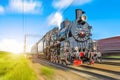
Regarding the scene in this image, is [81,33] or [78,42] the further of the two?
[81,33]

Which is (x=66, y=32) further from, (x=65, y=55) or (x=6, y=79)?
(x=6, y=79)

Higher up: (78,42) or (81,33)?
(81,33)

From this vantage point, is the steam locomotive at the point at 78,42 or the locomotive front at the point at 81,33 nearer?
the steam locomotive at the point at 78,42

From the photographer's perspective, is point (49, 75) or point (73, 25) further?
Result: point (73, 25)

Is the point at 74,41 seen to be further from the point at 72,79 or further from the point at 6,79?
the point at 6,79

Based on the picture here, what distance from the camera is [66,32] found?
840 inches

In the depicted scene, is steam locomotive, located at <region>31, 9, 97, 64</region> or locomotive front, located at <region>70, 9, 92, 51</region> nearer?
steam locomotive, located at <region>31, 9, 97, 64</region>

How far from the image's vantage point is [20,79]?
4945 millimetres

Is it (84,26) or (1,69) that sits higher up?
(84,26)

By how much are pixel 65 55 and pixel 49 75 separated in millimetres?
9980

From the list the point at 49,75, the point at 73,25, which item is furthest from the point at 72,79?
the point at 73,25

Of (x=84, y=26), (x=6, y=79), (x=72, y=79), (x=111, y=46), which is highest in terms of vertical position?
(x=84, y=26)

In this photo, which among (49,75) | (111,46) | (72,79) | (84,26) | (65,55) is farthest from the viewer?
(111,46)

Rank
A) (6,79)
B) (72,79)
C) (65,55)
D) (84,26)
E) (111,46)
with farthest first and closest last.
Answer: (111,46), (84,26), (65,55), (72,79), (6,79)
